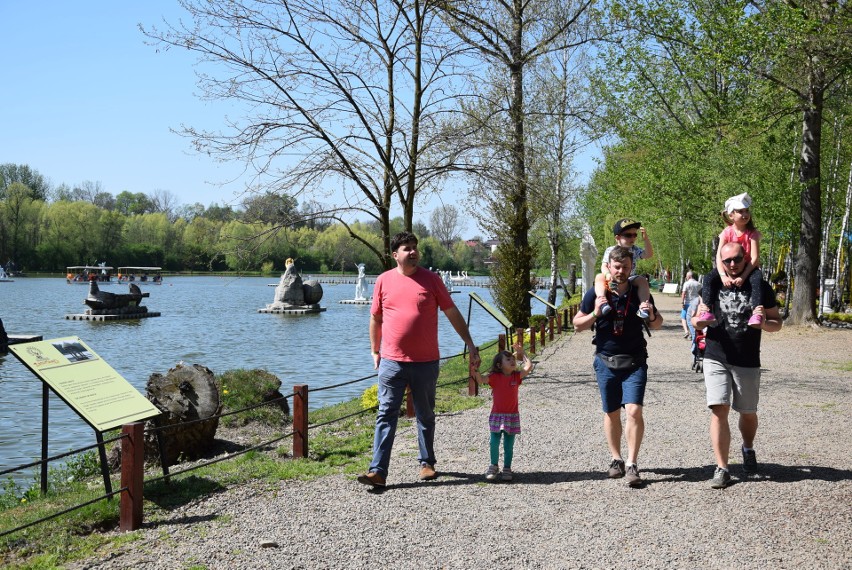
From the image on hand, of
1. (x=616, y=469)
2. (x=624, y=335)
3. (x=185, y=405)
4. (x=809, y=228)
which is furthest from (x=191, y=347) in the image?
(x=624, y=335)

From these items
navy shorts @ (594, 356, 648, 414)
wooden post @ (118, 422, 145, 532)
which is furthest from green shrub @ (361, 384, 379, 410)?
wooden post @ (118, 422, 145, 532)

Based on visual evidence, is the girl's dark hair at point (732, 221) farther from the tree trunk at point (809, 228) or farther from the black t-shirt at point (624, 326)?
the tree trunk at point (809, 228)

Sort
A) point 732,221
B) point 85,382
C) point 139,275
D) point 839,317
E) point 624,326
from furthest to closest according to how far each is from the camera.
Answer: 1. point 139,275
2. point 839,317
3. point 732,221
4. point 85,382
5. point 624,326

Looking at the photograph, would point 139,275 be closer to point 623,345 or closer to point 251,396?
point 251,396

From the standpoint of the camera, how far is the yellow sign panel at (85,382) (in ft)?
20.0

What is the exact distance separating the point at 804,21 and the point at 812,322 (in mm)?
8543

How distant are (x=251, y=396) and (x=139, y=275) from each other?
107438mm

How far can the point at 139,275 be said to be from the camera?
370 feet

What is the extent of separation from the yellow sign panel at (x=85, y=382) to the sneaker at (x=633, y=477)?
3.79 m

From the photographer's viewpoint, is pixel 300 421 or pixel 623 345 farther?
pixel 300 421

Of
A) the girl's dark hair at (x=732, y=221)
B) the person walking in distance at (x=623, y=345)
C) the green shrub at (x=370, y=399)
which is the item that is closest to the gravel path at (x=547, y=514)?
the person walking in distance at (x=623, y=345)

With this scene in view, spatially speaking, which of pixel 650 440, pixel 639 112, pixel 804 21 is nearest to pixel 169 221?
pixel 639 112

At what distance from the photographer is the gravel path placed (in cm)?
481

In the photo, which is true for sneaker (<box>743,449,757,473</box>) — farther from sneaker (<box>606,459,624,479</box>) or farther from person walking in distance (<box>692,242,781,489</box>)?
sneaker (<box>606,459,624,479</box>)
